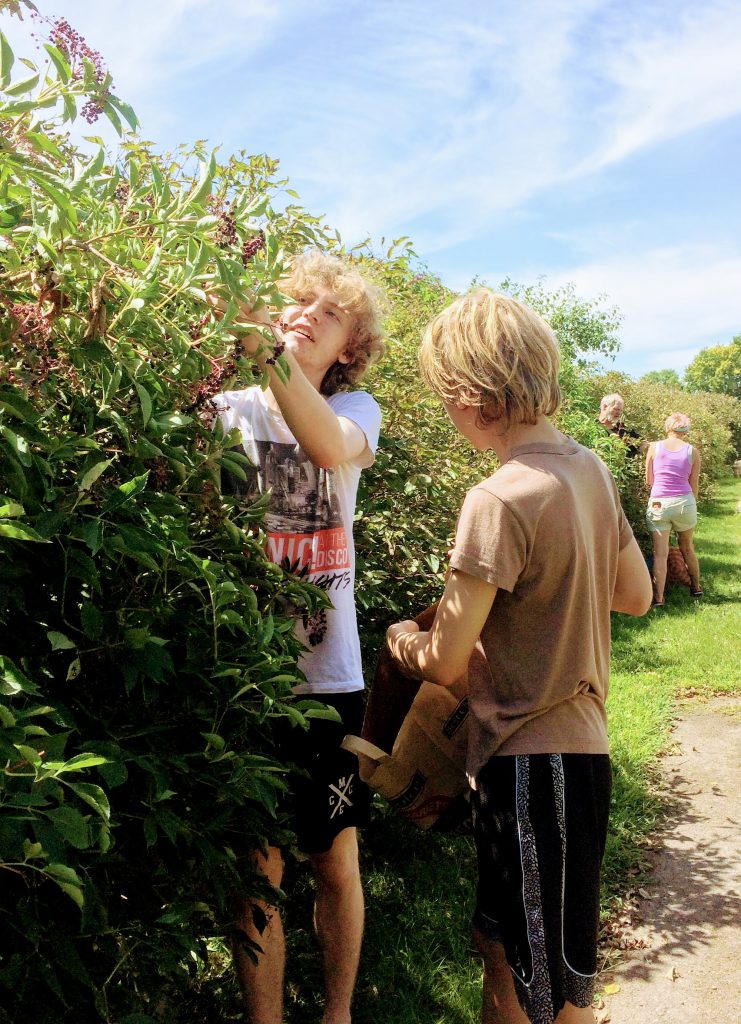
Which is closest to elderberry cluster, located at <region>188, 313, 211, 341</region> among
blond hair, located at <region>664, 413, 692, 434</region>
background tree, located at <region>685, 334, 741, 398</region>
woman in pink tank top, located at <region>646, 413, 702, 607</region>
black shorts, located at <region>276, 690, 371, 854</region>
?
black shorts, located at <region>276, 690, 371, 854</region>

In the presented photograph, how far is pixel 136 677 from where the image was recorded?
1576 millimetres

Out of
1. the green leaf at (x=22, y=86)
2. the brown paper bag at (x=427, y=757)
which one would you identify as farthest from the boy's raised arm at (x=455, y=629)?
the green leaf at (x=22, y=86)

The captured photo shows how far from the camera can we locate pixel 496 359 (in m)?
2.23

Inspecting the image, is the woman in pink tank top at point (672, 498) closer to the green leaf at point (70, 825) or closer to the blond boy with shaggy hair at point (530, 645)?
the blond boy with shaggy hair at point (530, 645)

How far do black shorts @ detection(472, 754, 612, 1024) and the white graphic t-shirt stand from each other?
24.4 inches

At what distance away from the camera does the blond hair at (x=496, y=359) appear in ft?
7.36

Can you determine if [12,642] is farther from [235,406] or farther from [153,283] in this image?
[235,406]

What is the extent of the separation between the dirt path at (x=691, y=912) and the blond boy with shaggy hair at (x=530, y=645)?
1.49 meters

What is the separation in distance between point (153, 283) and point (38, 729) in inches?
28.2


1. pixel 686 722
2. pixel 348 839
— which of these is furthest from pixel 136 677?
pixel 686 722

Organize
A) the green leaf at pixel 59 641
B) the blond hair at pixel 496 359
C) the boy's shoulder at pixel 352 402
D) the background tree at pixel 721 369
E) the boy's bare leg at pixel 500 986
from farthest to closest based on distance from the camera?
1. the background tree at pixel 721 369
2. the boy's shoulder at pixel 352 402
3. the boy's bare leg at pixel 500 986
4. the blond hair at pixel 496 359
5. the green leaf at pixel 59 641

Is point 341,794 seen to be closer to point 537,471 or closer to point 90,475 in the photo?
point 537,471

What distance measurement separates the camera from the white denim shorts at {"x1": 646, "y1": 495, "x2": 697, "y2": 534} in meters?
10.6

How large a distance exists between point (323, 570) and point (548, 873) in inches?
37.5
